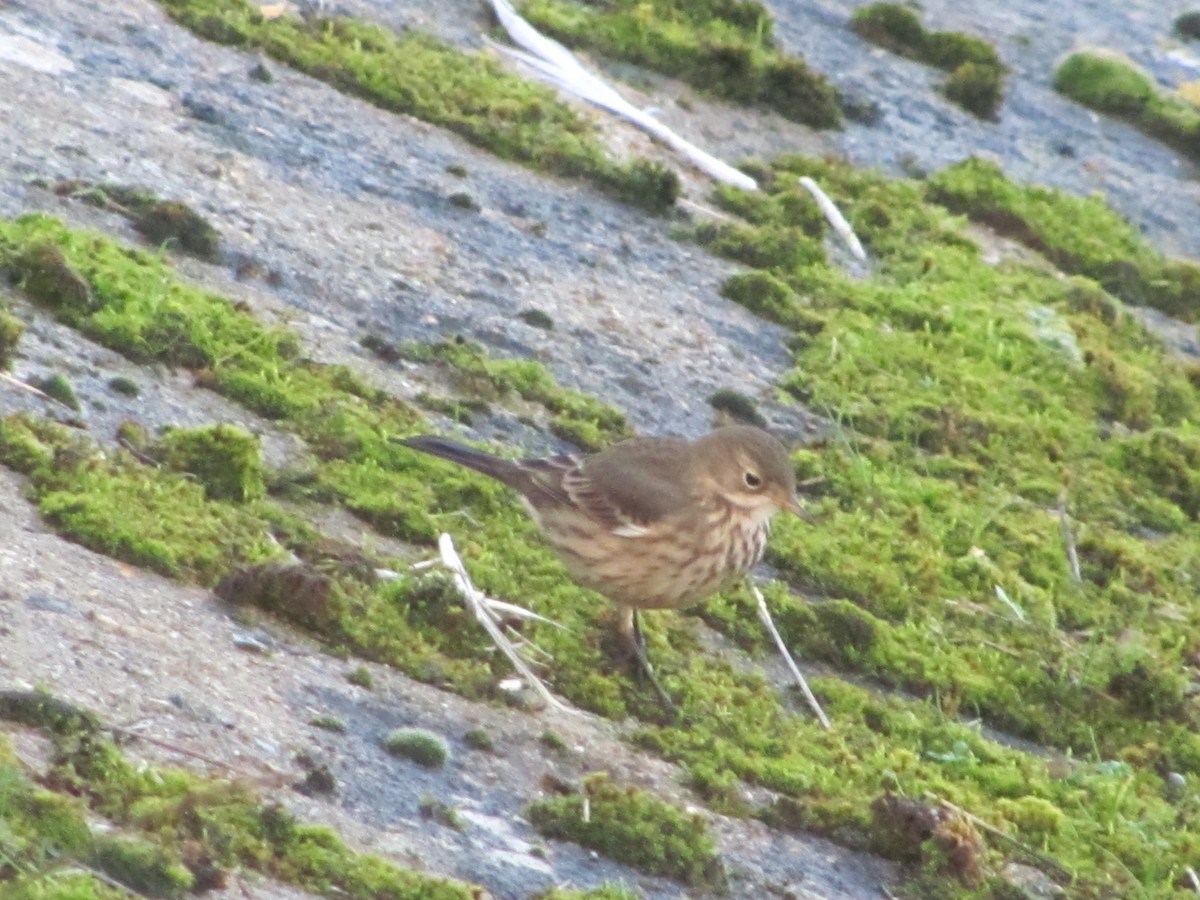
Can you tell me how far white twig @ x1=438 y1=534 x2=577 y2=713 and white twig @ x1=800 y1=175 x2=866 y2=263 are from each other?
103 inches

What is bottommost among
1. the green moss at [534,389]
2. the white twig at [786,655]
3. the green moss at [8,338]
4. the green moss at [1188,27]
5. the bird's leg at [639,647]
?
the bird's leg at [639,647]

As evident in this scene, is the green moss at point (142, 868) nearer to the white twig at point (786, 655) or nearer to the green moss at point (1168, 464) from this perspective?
the white twig at point (786, 655)

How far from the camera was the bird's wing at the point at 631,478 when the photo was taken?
5.39 meters

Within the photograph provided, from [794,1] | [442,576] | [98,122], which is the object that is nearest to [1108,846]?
[442,576]

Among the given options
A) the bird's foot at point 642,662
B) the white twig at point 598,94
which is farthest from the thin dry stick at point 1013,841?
the white twig at point 598,94

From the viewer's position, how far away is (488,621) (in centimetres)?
461

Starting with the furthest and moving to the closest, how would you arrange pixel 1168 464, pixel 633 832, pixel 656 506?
pixel 1168 464
pixel 656 506
pixel 633 832

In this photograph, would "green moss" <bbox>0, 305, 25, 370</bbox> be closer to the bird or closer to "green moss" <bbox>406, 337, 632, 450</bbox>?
the bird

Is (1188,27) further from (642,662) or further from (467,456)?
(642,662)

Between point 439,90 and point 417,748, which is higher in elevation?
point 439,90

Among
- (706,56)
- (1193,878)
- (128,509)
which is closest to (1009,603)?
(1193,878)

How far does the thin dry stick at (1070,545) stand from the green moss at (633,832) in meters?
2.10

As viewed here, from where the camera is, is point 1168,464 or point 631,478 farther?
point 1168,464

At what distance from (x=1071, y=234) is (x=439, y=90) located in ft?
7.99
